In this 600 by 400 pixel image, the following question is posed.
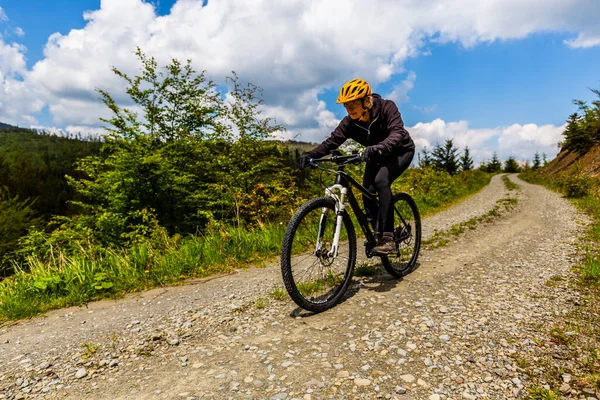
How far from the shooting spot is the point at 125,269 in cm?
579

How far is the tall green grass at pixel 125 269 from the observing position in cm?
505

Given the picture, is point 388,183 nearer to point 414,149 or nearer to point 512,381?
point 414,149

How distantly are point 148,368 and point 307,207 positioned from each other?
226cm

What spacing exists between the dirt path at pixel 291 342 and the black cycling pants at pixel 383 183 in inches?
40.6

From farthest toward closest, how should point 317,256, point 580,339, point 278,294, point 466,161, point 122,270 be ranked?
point 466,161 < point 122,270 < point 278,294 < point 317,256 < point 580,339

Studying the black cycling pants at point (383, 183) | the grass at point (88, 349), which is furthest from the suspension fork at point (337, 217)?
the grass at point (88, 349)

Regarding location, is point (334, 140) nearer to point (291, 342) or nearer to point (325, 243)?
point (325, 243)

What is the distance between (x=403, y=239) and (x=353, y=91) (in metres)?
2.49

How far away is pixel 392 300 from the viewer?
4.35 metres

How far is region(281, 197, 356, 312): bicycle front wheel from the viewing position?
374 cm

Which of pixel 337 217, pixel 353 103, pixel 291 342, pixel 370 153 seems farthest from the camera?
pixel 353 103

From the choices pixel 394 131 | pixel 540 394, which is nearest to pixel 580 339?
pixel 540 394

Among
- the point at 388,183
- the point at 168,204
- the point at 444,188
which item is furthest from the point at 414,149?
the point at 444,188

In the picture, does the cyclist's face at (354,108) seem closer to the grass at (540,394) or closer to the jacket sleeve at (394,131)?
the jacket sleeve at (394,131)
